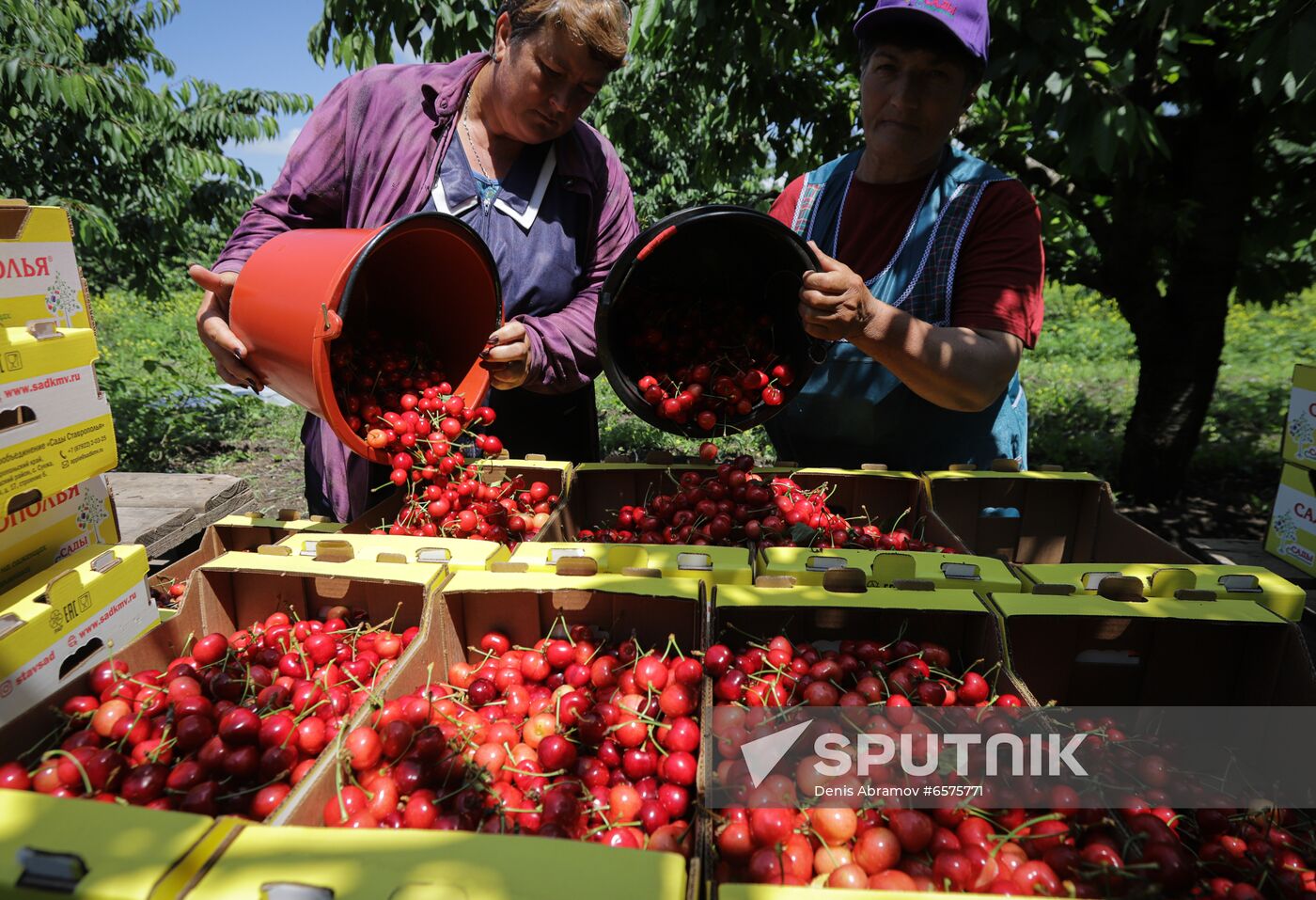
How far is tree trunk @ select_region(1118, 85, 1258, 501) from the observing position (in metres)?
4.48

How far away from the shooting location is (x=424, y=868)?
3.01 feet

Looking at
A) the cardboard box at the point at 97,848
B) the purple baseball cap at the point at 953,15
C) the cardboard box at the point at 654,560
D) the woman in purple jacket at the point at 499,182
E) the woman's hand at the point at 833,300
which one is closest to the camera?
the cardboard box at the point at 97,848

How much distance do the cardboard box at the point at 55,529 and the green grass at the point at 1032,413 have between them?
305 cm

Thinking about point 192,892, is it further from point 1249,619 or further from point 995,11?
point 995,11

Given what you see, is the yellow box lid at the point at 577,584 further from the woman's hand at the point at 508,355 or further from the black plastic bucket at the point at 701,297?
the woman's hand at the point at 508,355

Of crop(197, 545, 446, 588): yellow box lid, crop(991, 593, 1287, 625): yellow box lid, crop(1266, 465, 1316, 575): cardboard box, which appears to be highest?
crop(991, 593, 1287, 625): yellow box lid

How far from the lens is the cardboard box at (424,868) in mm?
891

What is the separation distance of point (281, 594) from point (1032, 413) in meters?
8.28

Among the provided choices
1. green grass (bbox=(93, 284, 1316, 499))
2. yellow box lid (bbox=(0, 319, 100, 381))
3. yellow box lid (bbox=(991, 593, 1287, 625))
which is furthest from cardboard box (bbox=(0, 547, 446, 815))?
green grass (bbox=(93, 284, 1316, 499))

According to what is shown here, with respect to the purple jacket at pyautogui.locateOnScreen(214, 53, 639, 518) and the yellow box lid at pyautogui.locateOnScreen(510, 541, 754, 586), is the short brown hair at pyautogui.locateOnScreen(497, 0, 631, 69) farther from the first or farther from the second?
the yellow box lid at pyautogui.locateOnScreen(510, 541, 754, 586)

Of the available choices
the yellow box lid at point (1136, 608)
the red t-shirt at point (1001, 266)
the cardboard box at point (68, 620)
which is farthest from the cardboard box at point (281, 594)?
the red t-shirt at point (1001, 266)

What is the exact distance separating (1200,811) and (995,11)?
2.80 meters

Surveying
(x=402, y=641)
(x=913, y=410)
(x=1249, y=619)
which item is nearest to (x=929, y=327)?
(x=913, y=410)

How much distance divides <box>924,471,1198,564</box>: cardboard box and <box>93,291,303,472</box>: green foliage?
227 inches
